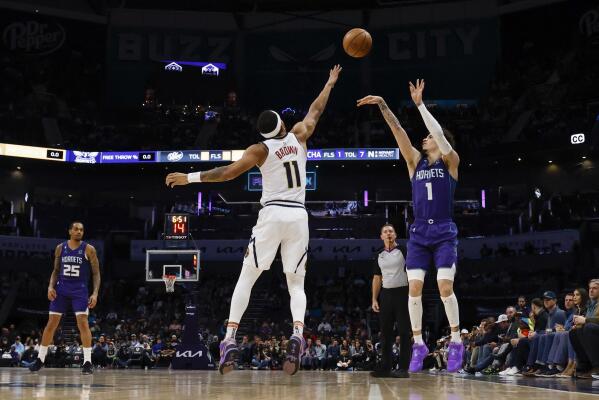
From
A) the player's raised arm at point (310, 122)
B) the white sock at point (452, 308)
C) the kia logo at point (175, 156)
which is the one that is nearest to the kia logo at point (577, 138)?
the kia logo at point (175, 156)

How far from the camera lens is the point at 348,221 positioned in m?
32.3

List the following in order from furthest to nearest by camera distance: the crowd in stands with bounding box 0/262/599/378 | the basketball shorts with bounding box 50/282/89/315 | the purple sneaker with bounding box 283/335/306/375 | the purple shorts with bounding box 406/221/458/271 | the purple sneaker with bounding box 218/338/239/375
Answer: the basketball shorts with bounding box 50/282/89/315 → the crowd in stands with bounding box 0/262/599/378 → the purple shorts with bounding box 406/221/458/271 → the purple sneaker with bounding box 218/338/239/375 → the purple sneaker with bounding box 283/335/306/375

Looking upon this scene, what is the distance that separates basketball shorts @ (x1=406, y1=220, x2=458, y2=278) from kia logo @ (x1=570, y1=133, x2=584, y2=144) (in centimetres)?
2106

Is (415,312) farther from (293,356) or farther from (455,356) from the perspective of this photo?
(293,356)

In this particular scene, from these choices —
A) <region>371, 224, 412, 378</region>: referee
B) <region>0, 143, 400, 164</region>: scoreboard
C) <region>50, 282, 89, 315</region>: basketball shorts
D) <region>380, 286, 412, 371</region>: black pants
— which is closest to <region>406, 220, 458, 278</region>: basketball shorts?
<region>371, 224, 412, 378</region>: referee

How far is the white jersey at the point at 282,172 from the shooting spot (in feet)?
23.1

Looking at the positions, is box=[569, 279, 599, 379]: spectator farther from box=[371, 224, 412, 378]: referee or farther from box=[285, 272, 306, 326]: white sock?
box=[285, 272, 306, 326]: white sock

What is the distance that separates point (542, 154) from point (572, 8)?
7.94 metres

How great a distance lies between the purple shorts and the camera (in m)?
8.18

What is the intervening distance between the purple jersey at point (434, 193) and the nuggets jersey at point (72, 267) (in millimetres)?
5352

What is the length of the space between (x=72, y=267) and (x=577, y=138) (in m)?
21.6

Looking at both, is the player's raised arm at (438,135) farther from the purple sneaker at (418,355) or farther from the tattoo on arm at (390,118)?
the purple sneaker at (418,355)

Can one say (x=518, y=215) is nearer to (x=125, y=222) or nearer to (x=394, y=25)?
(x=394, y=25)

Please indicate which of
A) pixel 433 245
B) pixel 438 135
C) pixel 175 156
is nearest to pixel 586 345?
pixel 433 245
